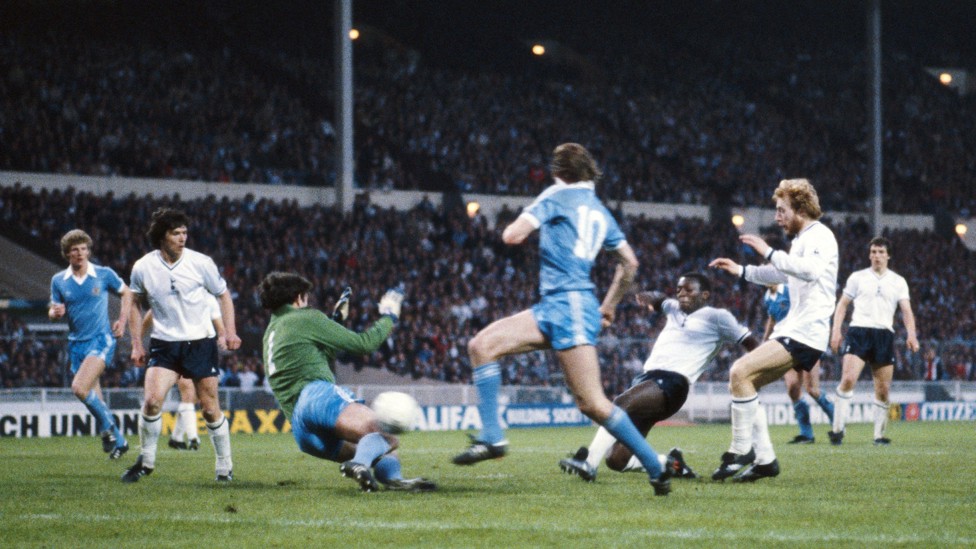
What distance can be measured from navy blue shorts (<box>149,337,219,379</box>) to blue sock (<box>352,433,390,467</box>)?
2644mm

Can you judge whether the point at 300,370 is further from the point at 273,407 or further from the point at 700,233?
the point at 700,233

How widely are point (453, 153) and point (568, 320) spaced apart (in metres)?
31.7

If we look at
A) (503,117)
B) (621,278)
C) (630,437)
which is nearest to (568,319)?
(621,278)

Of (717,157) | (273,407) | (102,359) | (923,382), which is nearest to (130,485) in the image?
(102,359)

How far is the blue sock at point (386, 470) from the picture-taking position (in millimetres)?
9117

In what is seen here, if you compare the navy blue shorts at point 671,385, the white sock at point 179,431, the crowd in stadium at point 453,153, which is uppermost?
the crowd in stadium at point 453,153

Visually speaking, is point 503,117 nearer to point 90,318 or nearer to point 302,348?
point 90,318

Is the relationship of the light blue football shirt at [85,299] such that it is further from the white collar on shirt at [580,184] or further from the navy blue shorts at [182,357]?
the white collar on shirt at [580,184]

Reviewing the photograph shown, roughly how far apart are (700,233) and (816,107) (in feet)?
A: 44.0

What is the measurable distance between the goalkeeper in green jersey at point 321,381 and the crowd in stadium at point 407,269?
17162mm

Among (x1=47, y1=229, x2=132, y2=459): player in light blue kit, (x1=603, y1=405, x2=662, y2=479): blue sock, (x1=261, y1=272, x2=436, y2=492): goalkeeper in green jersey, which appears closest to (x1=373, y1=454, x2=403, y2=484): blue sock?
(x1=261, y1=272, x2=436, y2=492): goalkeeper in green jersey

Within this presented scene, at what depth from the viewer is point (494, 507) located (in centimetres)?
805

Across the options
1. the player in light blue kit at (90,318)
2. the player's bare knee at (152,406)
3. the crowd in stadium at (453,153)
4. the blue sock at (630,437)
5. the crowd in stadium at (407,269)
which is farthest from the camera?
the crowd in stadium at (453,153)

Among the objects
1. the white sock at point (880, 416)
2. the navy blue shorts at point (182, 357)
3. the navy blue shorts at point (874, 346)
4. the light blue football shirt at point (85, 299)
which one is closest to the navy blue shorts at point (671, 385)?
the navy blue shorts at point (182, 357)
